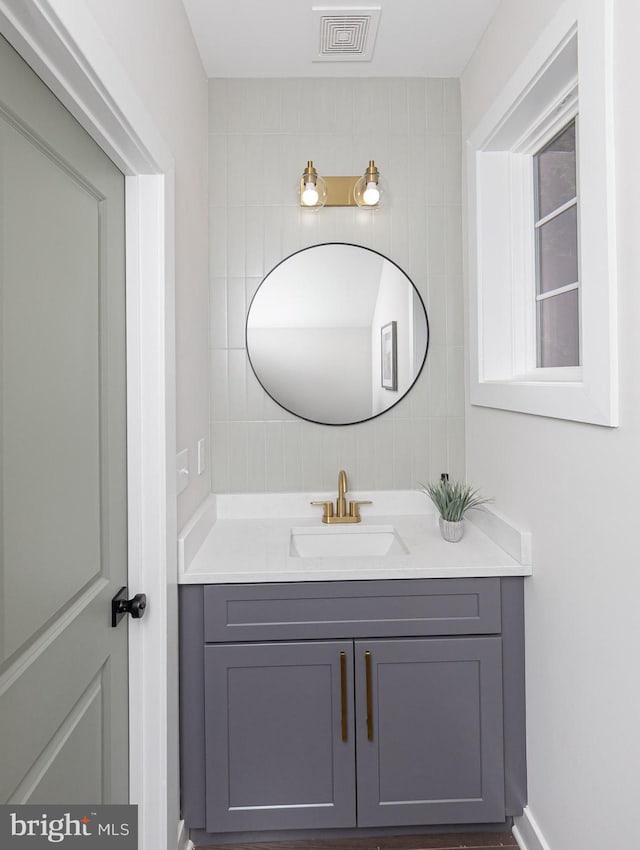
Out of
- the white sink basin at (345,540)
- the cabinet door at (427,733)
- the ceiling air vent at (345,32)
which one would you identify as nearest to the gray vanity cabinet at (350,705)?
the cabinet door at (427,733)

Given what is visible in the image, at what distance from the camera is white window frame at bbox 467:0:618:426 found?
3.99 feet

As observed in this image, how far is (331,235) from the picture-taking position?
232cm

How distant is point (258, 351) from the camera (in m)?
2.31

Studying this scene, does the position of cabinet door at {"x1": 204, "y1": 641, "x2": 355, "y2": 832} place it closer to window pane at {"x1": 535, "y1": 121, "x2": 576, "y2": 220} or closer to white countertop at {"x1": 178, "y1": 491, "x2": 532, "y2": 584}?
white countertop at {"x1": 178, "y1": 491, "x2": 532, "y2": 584}

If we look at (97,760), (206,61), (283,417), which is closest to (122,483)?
(97,760)

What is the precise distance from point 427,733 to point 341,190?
1.92 metres

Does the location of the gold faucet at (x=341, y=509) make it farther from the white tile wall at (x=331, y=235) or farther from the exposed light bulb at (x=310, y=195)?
the exposed light bulb at (x=310, y=195)

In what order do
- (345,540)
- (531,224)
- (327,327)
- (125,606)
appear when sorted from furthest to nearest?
1. (327,327)
2. (345,540)
3. (531,224)
4. (125,606)

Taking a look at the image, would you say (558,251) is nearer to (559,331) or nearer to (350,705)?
(559,331)

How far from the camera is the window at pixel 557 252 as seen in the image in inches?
64.9

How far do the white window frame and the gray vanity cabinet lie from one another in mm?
680

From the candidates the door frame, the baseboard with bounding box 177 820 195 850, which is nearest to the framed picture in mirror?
the door frame

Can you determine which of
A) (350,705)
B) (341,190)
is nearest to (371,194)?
(341,190)

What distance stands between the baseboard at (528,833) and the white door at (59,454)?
1.14 m
